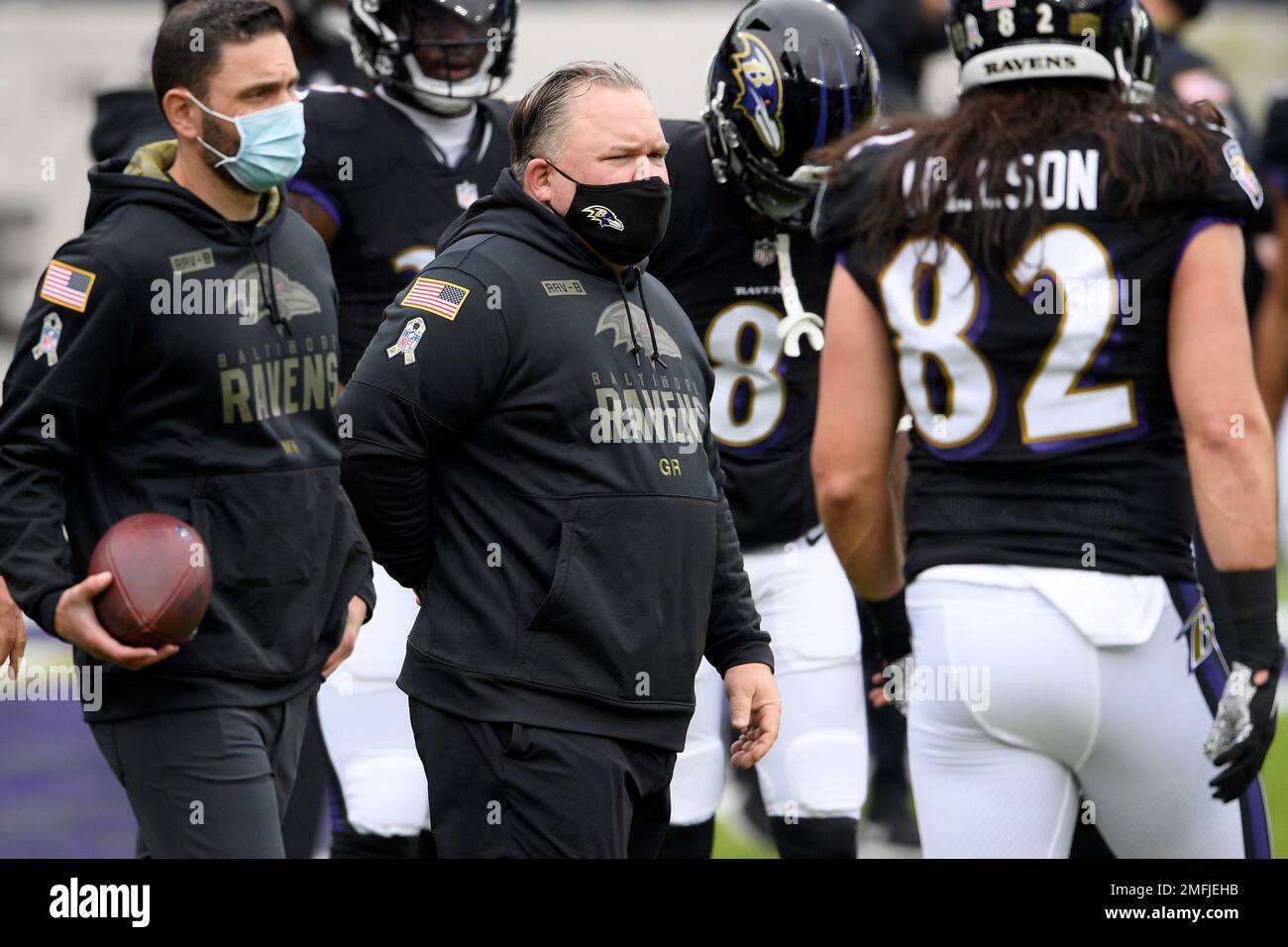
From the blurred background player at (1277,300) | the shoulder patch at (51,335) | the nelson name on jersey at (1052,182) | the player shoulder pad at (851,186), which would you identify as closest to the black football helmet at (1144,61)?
the nelson name on jersey at (1052,182)

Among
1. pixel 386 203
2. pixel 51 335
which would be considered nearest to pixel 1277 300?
pixel 386 203

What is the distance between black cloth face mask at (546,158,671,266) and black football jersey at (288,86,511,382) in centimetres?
141

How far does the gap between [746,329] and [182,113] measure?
142 cm

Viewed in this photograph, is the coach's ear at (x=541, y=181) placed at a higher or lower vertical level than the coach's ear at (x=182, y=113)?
lower

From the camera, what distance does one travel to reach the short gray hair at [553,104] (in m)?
3.37

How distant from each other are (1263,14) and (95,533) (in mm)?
11990

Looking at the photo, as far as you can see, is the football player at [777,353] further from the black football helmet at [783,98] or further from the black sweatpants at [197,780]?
the black sweatpants at [197,780]

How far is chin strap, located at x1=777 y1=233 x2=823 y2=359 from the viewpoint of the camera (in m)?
4.58

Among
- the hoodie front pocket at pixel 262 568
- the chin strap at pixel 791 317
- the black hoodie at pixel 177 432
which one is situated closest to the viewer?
the black hoodie at pixel 177 432

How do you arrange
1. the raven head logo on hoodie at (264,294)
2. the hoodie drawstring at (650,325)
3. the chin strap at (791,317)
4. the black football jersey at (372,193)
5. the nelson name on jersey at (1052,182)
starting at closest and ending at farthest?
1. the nelson name on jersey at (1052,182)
2. the hoodie drawstring at (650,325)
3. the raven head logo on hoodie at (264,294)
4. the chin strap at (791,317)
5. the black football jersey at (372,193)

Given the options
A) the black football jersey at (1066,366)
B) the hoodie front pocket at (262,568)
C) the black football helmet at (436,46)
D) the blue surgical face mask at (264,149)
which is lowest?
the hoodie front pocket at (262,568)

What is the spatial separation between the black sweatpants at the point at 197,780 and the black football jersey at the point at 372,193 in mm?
1275

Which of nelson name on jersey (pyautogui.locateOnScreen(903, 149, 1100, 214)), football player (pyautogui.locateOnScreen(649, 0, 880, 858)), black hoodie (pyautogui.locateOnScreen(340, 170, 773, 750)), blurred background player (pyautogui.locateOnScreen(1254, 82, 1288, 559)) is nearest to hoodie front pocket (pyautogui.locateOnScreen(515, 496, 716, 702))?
black hoodie (pyautogui.locateOnScreen(340, 170, 773, 750))

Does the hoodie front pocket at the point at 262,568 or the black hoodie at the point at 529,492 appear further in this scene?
the hoodie front pocket at the point at 262,568
